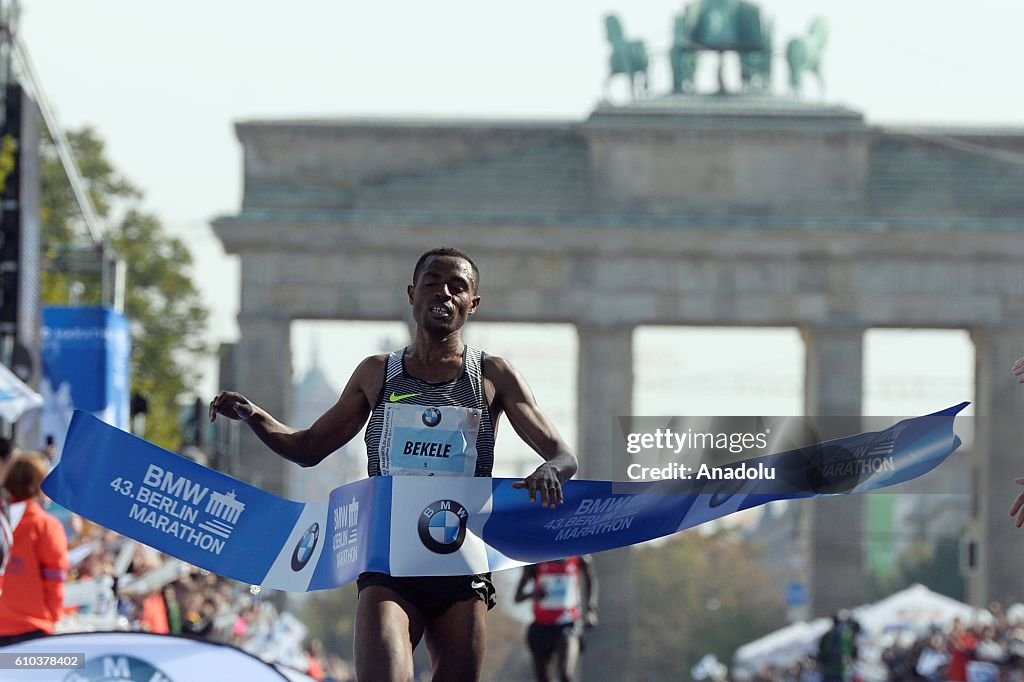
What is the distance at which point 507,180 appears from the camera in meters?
55.2

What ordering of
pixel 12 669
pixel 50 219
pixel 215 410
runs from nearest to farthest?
pixel 215 410, pixel 12 669, pixel 50 219

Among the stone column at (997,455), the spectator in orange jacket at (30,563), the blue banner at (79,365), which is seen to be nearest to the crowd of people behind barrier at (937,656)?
the blue banner at (79,365)

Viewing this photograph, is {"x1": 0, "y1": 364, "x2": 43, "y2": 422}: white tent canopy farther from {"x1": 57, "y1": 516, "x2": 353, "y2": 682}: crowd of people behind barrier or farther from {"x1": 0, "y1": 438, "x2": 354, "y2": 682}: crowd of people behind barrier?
{"x1": 57, "y1": 516, "x2": 353, "y2": 682}: crowd of people behind barrier

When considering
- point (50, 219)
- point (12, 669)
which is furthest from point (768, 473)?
point (50, 219)

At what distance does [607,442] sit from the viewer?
5559 centimetres

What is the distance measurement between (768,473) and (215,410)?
2.00 m

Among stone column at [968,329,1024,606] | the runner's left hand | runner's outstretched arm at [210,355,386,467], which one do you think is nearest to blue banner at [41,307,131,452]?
runner's outstretched arm at [210,355,386,467]

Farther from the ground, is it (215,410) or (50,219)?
(50,219)

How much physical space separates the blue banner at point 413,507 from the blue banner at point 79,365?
49.0ft

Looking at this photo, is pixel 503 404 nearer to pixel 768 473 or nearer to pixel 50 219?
pixel 768 473

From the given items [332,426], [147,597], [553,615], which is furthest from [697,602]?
[332,426]

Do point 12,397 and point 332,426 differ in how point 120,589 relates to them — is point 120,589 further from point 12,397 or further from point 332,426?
point 332,426

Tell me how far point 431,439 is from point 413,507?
24cm

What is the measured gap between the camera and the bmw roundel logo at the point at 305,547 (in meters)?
8.48
